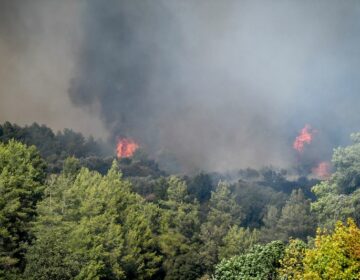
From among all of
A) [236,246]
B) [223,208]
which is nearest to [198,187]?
[223,208]

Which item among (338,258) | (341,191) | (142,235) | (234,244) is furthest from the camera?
(234,244)

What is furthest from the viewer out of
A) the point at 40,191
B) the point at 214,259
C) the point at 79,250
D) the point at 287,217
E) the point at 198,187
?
the point at 198,187

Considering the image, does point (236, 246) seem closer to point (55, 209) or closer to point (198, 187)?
point (55, 209)

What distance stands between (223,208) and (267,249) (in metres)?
102

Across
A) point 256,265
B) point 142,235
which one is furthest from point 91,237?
point 256,265

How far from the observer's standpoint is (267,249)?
128ft

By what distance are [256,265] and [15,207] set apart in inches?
1224

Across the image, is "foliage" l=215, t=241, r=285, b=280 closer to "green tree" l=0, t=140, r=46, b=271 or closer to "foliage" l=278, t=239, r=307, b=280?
"foliage" l=278, t=239, r=307, b=280

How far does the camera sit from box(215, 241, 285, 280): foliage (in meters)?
38.0

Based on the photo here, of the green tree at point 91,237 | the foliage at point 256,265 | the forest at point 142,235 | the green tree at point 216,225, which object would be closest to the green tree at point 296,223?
the forest at point 142,235

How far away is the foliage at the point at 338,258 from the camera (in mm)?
27625

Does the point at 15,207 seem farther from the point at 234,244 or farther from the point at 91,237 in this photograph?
the point at 234,244

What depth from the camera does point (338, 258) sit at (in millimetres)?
28141

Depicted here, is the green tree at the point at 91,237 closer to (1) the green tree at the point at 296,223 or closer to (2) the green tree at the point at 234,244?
(2) the green tree at the point at 234,244
